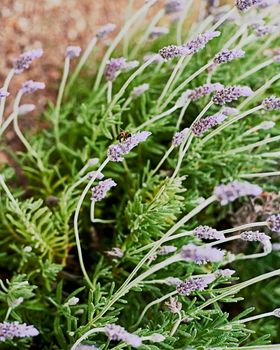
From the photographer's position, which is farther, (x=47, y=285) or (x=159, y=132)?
(x=159, y=132)

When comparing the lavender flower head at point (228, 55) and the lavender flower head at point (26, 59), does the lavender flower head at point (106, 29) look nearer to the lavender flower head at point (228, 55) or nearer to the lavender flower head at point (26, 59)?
the lavender flower head at point (26, 59)

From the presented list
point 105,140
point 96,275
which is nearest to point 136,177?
point 105,140

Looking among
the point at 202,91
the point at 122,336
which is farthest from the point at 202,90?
the point at 122,336

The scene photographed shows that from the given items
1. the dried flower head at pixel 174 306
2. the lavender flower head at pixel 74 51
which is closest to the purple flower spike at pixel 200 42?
the lavender flower head at pixel 74 51

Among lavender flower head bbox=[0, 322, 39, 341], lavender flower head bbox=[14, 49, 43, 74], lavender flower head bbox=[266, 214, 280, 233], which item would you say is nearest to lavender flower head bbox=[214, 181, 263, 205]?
lavender flower head bbox=[266, 214, 280, 233]

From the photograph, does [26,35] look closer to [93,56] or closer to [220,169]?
[93,56]

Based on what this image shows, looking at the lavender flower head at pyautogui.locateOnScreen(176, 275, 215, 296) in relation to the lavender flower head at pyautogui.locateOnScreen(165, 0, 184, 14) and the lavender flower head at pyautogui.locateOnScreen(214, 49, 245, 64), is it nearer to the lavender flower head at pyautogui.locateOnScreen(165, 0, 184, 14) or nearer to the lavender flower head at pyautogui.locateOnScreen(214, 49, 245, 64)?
the lavender flower head at pyautogui.locateOnScreen(214, 49, 245, 64)

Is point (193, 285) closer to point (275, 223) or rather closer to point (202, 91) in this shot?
point (275, 223)

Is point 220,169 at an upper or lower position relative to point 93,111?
lower
